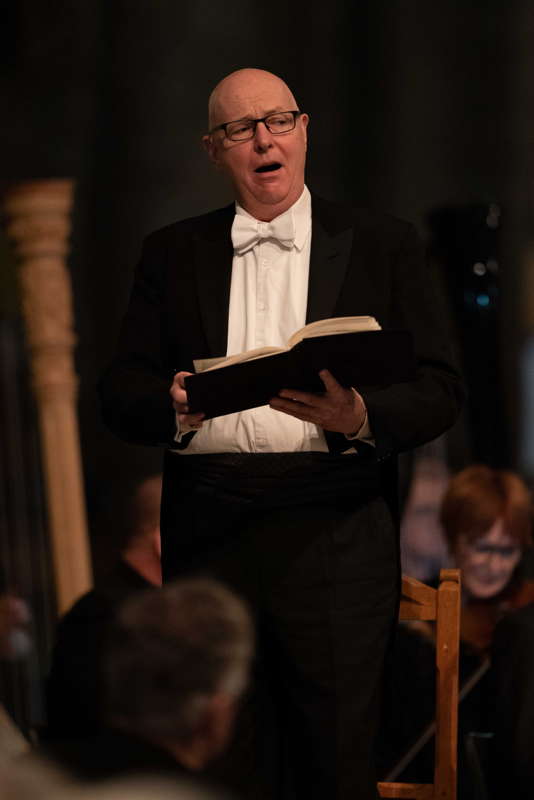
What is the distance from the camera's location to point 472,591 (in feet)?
14.4

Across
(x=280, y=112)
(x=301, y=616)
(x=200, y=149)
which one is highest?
(x=200, y=149)

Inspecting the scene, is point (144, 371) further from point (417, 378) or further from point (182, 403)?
point (417, 378)

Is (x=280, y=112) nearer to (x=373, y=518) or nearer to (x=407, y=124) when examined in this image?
(x=373, y=518)

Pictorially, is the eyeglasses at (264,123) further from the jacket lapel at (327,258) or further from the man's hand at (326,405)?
the man's hand at (326,405)

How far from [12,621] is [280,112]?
3.24 metres

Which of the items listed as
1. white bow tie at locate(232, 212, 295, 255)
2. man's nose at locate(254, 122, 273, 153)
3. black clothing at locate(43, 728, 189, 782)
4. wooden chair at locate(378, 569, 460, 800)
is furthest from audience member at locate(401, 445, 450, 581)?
black clothing at locate(43, 728, 189, 782)

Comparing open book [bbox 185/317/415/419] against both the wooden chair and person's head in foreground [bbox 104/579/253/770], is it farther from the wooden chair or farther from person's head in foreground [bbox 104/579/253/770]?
the wooden chair

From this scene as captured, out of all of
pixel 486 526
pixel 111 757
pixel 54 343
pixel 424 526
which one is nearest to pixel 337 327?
pixel 111 757

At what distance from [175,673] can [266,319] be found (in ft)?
2.97

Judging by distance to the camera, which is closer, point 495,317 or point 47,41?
point 495,317

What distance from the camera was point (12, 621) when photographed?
5.31 m

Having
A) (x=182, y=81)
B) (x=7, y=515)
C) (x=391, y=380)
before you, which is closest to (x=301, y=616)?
(x=391, y=380)

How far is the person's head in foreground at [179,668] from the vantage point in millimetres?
1874

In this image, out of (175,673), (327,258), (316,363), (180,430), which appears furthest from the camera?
(327,258)
